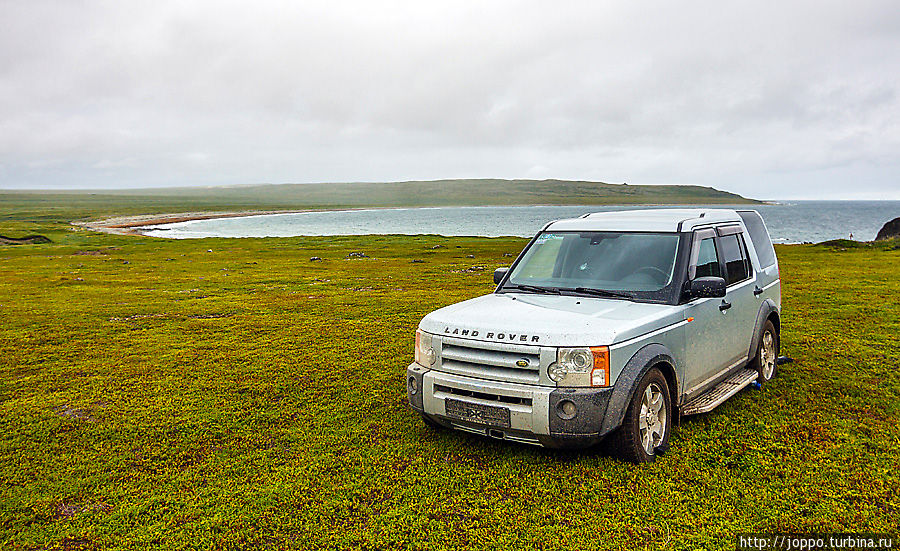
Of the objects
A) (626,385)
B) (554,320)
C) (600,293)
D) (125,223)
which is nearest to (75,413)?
(554,320)

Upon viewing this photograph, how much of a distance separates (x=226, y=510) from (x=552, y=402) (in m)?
2.73

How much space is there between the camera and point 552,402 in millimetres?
5191

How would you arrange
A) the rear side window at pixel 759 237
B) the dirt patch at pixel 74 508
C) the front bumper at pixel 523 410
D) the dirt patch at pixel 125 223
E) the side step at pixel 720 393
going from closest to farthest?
the dirt patch at pixel 74 508 < the front bumper at pixel 523 410 < the side step at pixel 720 393 < the rear side window at pixel 759 237 < the dirt patch at pixel 125 223

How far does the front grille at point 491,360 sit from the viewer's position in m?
5.29

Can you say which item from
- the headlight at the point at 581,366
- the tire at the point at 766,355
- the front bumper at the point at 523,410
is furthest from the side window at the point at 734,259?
the front bumper at the point at 523,410

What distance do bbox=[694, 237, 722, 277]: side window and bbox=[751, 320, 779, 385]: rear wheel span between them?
1.38m

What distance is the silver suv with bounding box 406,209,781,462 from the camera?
5.24 meters

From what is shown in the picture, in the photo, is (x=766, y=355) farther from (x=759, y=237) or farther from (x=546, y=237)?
(x=546, y=237)

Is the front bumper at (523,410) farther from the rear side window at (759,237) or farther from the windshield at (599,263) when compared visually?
the rear side window at (759,237)

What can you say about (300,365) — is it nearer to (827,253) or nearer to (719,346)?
(719,346)

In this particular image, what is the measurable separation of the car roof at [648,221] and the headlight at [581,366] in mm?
2222

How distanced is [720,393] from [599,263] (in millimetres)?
1854

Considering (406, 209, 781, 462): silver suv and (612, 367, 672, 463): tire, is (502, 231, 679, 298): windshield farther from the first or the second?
(612, 367, 672, 463): tire

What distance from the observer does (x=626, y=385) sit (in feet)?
17.4
